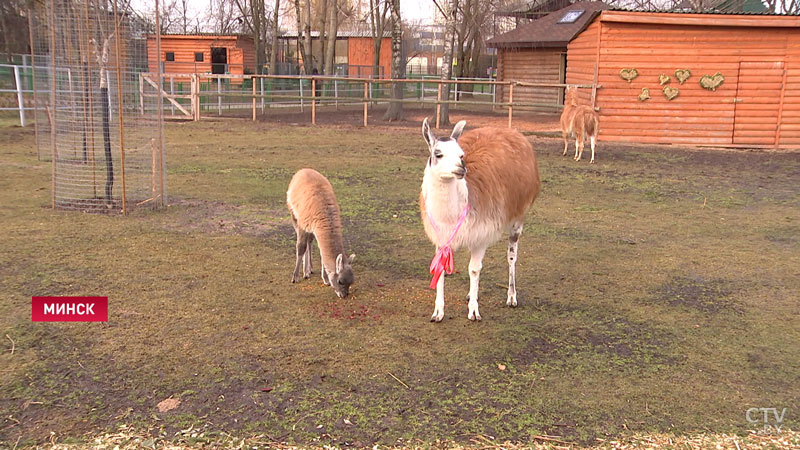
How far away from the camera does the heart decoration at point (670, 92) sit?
55.3 ft

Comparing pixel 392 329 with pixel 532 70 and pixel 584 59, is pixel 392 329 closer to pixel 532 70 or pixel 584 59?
pixel 584 59

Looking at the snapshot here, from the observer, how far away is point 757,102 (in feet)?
55.0

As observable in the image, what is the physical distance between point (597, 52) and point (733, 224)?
1040 cm

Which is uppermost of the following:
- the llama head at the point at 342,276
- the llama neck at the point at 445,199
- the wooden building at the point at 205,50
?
→ the wooden building at the point at 205,50

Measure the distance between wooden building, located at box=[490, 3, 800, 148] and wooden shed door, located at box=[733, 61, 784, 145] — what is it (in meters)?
0.02

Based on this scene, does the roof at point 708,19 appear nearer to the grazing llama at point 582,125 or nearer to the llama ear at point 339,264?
the grazing llama at point 582,125

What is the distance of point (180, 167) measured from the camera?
1177 cm

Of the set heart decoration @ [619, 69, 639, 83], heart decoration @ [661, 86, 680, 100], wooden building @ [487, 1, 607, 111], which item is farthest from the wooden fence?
heart decoration @ [661, 86, 680, 100]

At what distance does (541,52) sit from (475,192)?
25175mm

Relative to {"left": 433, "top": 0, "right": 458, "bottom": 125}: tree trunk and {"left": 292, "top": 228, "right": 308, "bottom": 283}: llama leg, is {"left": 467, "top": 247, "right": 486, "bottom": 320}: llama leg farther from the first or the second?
{"left": 433, "top": 0, "right": 458, "bottom": 125}: tree trunk

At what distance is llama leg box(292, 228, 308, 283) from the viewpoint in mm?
5721

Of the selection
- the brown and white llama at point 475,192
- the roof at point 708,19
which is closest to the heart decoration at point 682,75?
the roof at point 708,19

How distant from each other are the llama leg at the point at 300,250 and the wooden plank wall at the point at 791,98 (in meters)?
15.7

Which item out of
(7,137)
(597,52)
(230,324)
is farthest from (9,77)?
(230,324)
